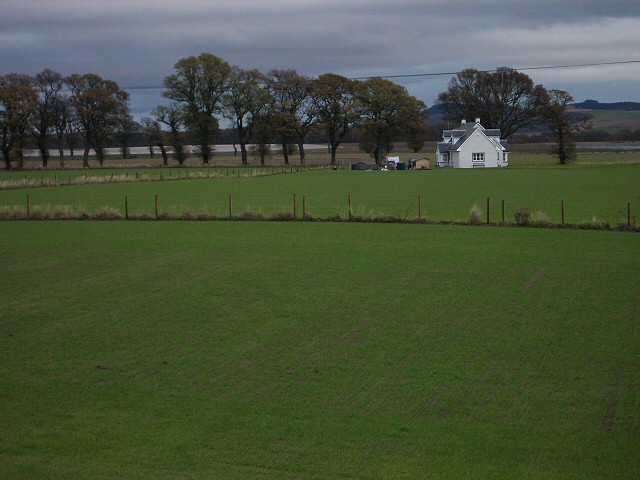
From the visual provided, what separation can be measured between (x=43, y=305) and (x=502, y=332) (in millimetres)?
9353

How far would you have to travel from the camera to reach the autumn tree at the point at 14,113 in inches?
3538

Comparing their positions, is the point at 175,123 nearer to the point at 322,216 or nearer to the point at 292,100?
the point at 292,100

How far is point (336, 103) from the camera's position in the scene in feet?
342

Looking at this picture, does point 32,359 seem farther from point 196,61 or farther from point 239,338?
point 196,61

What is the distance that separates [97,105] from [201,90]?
14975 mm

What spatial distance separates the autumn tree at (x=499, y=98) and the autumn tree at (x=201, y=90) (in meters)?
41.0

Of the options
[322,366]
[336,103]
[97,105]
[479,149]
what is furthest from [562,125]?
[322,366]

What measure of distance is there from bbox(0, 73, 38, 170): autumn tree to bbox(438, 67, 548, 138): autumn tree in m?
64.4

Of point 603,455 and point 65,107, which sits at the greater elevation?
point 65,107

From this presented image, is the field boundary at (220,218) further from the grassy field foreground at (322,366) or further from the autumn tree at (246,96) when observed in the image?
the autumn tree at (246,96)

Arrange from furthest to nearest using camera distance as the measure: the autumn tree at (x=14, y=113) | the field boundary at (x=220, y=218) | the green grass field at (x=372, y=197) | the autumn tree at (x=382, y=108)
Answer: the autumn tree at (x=382, y=108) < the autumn tree at (x=14, y=113) < the green grass field at (x=372, y=197) < the field boundary at (x=220, y=218)

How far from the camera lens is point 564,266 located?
19.7 metres

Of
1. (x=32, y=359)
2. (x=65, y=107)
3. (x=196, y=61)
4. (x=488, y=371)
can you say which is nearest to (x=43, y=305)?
(x=32, y=359)

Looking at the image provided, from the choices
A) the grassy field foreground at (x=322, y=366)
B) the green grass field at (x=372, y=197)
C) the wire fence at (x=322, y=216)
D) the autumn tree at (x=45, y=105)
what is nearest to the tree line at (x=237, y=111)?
the autumn tree at (x=45, y=105)
